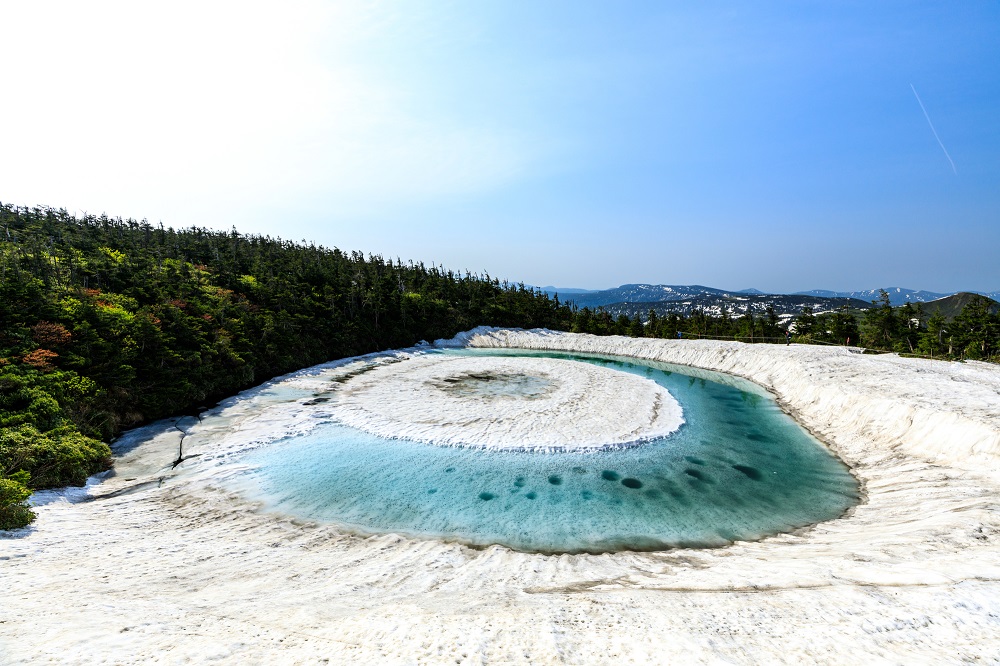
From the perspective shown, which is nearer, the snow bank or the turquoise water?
the turquoise water

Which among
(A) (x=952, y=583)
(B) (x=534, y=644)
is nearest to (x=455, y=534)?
(B) (x=534, y=644)

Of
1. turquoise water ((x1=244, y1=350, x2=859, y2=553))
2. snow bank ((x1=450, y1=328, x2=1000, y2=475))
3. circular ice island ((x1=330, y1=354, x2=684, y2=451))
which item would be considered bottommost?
turquoise water ((x1=244, y1=350, x2=859, y2=553))

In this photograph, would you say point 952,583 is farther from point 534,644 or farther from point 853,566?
point 534,644

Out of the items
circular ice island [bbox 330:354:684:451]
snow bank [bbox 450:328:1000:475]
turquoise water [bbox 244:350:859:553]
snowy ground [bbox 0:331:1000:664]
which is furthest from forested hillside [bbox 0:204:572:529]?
snow bank [bbox 450:328:1000:475]

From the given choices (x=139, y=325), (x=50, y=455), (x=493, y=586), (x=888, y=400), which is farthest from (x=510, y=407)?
(x=139, y=325)

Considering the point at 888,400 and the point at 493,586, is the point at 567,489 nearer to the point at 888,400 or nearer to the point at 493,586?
the point at 493,586

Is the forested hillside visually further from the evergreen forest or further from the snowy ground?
the snowy ground

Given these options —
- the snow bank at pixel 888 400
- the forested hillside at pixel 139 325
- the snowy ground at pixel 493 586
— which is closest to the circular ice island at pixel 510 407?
the snowy ground at pixel 493 586
